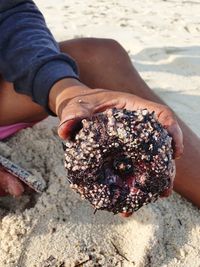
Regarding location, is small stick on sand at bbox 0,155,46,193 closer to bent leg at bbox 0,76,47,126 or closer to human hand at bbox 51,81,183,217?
bent leg at bbox 0,76,47,126

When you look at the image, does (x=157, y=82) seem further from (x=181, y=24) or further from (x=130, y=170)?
(x=130, y=170)

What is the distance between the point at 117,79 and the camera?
1.51 metres

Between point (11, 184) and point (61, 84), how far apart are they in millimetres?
331

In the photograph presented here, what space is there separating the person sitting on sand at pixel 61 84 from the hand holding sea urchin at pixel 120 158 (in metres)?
0.04

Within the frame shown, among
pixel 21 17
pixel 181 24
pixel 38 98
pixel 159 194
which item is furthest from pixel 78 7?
pixel 159 194

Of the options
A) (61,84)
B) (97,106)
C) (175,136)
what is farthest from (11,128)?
(175,136)

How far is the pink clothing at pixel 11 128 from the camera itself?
154cm

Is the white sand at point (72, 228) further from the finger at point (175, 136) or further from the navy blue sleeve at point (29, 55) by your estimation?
the finger at point (175, 136)

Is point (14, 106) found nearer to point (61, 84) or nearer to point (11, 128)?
point (11, 128)

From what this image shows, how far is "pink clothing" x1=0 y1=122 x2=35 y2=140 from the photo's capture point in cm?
154

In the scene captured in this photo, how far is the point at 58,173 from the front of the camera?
4.91 feet

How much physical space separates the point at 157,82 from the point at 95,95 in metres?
1.37

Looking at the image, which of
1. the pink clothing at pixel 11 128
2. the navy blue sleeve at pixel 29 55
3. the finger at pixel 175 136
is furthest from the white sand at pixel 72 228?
the finger at pixel 175 136

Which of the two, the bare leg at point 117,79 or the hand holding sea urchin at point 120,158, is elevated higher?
the hand holding sea urchin at point 120,158
